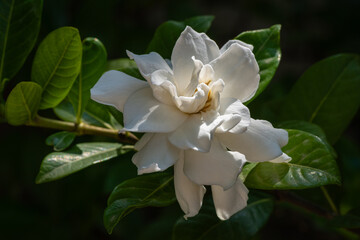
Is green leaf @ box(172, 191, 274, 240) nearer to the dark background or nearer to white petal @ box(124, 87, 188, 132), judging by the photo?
white petal @ box(124, 87, 188, 132)

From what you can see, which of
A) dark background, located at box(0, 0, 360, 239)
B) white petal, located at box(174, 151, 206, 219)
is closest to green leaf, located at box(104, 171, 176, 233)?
white petal, located at box(174, 151, 206, 219)

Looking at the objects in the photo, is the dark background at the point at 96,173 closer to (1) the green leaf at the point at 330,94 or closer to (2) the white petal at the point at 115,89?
(1) the green leaf at the point at 330,94

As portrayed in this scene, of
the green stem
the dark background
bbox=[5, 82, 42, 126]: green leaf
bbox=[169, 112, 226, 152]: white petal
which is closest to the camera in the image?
bbox=[169, 112, 226, 152]: white petal

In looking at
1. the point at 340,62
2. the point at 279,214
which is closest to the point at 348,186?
the point at 279,214

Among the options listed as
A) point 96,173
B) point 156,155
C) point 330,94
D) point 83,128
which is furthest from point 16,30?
point 96,173

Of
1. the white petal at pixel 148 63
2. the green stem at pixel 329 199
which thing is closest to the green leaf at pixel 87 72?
the white petal at pixel 148 63

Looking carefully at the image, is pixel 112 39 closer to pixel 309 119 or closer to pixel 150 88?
pixel 309 119
